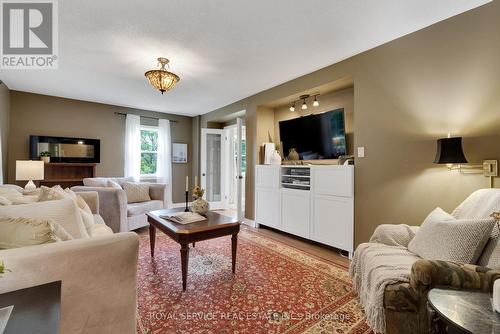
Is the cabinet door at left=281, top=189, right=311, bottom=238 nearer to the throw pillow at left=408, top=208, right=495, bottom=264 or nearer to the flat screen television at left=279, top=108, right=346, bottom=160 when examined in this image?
the flat screen television at left=279, top=108, right=346, bottom=160

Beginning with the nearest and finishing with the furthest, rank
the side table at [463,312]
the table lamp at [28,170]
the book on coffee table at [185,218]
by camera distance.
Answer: the side table at [463,312], the book on coffee table at [185,218], the table lamp at [28,170]

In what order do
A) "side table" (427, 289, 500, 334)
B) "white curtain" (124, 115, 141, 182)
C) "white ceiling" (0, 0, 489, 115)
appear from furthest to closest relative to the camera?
"white curtain" (124, 115, 141, 182) < "white ceiling" (0, 0, 489, 115) < "side table" (427, 289, 500, 334)

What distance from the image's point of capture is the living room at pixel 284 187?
46.5 inches

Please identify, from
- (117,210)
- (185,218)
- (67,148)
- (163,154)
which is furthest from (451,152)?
(67,148)

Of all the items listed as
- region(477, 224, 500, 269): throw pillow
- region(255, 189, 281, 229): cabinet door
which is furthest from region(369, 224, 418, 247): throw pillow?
region(255, 189, 281, 229): cabinet door

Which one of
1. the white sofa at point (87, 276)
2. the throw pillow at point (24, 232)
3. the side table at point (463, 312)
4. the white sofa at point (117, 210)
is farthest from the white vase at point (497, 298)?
the white sofa at point (117, 210)

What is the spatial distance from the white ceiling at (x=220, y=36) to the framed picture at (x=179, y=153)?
2.31 metres

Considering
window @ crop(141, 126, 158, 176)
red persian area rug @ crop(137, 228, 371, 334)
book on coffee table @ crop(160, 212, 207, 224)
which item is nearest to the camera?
red persian area rug @ crop(137, 228, 371, 334)

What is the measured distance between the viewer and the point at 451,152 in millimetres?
1854

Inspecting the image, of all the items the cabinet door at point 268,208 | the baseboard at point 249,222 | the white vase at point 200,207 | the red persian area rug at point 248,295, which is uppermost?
the white vase at point 200,207

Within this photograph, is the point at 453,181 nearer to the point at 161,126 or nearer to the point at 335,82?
the point at 335,82

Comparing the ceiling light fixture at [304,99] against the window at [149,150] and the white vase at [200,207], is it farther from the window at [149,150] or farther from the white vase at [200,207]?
the window at [149,150]

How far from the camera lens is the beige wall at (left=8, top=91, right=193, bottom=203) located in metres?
4.12

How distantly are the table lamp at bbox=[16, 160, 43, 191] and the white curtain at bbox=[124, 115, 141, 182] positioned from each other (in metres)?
1.86
